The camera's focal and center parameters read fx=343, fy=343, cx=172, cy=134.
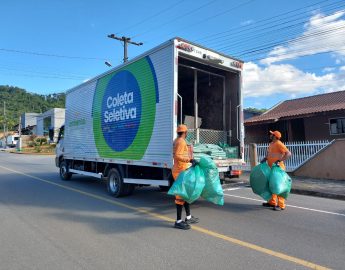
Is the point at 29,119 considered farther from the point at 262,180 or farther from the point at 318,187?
the point at 262,180

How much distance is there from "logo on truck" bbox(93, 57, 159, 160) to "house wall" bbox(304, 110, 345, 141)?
45.0 feet

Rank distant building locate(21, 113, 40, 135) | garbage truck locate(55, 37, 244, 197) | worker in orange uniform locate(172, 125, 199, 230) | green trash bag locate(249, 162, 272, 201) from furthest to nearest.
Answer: distant building locate(21, 113, 40, 135) < garbage truck locate(55, 37, 244, 197) < green trash bag locate(249, 162, 272, 201) < worker in orange uniform locate(172, 125, 199, 230)

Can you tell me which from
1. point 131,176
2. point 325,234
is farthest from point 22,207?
point 325,234

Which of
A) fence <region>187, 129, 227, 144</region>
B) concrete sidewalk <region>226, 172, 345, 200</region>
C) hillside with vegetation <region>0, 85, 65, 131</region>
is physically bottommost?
concrete sidewalk <region>226, 172, 345, 200</region>

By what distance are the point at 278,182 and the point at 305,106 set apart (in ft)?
54.6

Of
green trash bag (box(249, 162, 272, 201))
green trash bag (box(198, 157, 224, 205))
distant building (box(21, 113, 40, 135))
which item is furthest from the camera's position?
distant building (box(21, 113, 40, 135))

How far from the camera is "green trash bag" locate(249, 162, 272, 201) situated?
7.41m

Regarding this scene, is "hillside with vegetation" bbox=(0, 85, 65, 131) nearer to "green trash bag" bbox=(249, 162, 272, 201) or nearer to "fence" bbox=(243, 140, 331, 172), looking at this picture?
"fence" bbox=(243, 140, 331, 172)

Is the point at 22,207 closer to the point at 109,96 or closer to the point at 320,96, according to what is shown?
the point at 109,96

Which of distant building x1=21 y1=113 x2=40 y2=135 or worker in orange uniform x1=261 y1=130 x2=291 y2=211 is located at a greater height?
distant building x1=21 y1=113 x2=40 y2=135

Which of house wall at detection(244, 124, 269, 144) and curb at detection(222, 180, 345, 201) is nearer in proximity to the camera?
curb at detection(222, 180, 345, 201)

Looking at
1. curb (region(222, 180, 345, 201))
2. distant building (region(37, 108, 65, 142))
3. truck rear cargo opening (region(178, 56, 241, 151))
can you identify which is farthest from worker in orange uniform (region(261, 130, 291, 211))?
distant building (region(37, 108, 65, 142))

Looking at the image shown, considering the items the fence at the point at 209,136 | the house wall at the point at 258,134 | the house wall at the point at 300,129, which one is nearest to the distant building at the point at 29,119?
the house wall at the point at 258,134

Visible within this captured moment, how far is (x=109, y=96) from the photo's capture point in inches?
383
